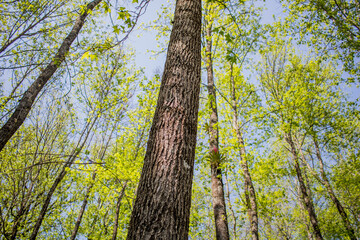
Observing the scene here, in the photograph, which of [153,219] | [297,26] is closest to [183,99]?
[153,219]

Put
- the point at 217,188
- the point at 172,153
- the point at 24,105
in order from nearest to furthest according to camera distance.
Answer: the point at 172,153
the point at 24,105
the point at 217,188

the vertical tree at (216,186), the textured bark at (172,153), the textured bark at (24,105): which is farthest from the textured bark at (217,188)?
the textured bark at (24,105)

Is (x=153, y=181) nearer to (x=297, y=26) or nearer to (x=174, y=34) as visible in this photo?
(x=174, y=34)

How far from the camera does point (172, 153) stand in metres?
1.36

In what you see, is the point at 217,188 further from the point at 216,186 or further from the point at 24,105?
the point at 24,105

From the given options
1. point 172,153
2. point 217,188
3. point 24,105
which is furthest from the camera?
point 217,188

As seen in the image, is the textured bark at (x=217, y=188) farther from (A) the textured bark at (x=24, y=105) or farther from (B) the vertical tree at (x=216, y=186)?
A: (A) the textured bark at (x=24, y=105)

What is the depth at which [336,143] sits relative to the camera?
10.4 meters

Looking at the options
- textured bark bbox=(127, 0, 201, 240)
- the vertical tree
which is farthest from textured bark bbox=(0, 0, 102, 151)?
the vertical tree

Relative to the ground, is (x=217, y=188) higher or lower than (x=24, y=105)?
lower

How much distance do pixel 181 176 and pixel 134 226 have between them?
1.45 feet

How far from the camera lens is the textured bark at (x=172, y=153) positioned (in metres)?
1.13

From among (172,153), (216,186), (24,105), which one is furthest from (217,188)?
(24,105)

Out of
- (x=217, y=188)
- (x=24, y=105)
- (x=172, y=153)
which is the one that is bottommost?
(x=172, y=153)
